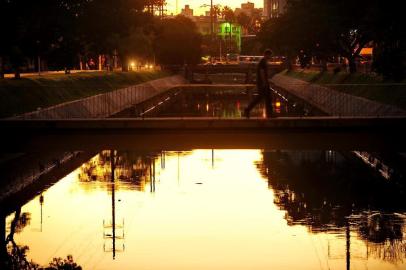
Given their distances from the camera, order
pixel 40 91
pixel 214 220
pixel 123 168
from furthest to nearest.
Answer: pixel 40 91 < pixel 123 168 < pixel 214 220

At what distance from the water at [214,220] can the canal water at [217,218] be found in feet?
0.15

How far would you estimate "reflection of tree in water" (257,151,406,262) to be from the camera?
37.7 metres

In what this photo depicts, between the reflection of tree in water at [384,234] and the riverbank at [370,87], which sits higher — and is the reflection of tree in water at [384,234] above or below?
below

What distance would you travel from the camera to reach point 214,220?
4044 centimetres

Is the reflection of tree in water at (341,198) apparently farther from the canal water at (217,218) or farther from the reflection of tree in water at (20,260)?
the reflection of tree in water at (20,260)

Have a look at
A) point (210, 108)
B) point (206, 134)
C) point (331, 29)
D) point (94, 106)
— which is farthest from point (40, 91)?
point (206, 134)

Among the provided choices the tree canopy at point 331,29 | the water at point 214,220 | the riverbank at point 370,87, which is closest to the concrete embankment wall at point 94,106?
the water at point 214,220

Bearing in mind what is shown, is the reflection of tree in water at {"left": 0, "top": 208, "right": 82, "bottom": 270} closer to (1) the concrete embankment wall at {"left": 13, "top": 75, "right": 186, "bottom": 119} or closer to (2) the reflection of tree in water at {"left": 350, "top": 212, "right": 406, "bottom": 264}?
(2) the reflection of tree in water at {"left": 350, "top": 212, "right": 406, "bottom": 264}

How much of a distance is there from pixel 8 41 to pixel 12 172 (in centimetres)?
1020

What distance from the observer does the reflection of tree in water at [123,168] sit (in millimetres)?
53531

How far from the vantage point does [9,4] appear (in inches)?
2099

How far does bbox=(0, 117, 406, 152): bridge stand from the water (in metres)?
3.64

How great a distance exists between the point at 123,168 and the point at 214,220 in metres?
20.0

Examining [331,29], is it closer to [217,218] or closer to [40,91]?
[40,91]
